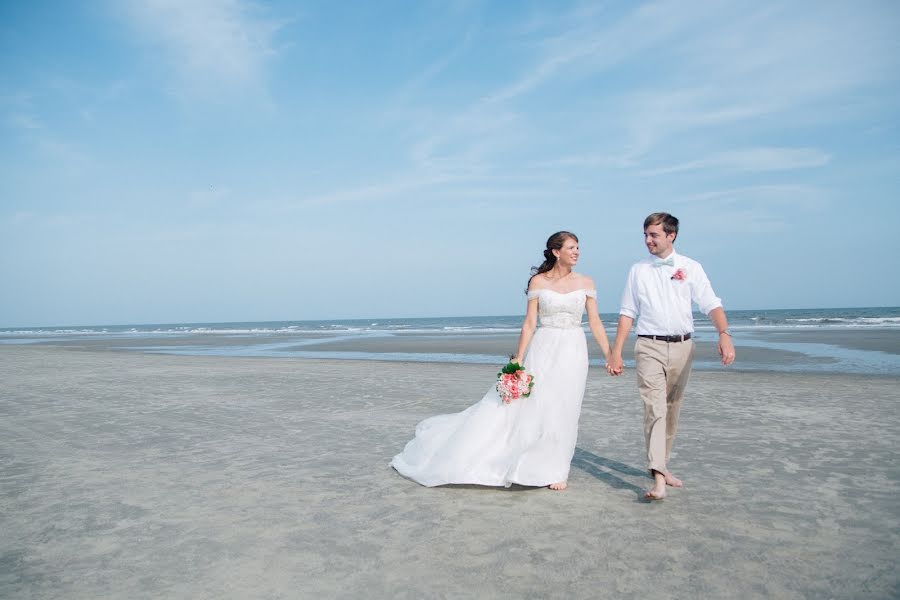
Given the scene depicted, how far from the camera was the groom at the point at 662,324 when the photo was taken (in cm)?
474

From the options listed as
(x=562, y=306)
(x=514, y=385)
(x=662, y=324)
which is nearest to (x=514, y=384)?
(x=514, y=385)

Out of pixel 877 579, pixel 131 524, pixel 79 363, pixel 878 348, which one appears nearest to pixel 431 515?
pixel 131 524

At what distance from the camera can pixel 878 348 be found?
1931 cm

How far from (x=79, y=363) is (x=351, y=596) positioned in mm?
19573

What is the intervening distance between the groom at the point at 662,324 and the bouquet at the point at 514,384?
76 cm

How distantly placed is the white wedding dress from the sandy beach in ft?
0.57

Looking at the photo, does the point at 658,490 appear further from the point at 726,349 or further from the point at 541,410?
the point at 726,349

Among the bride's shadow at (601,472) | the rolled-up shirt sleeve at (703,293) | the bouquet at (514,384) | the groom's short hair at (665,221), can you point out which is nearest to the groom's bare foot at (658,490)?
the bride's shadow at (601,472)

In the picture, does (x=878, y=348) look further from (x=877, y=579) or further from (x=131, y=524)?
(x=131, y=524)

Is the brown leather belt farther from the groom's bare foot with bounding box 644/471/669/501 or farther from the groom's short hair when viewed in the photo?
the groom's bare foot with bounding box 644/471/669/501

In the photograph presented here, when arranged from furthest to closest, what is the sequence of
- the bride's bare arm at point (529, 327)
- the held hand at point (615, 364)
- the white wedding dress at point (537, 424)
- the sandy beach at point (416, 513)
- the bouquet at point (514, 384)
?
the bride's bare arm at point (529, 327)
the bouquet at point (514, 384)
the white wedding dress at point (537, 424)
the held hand at point (615, 364)
the sandy beach at point (416, 513)

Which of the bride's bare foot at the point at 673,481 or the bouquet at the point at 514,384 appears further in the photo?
the bouquet at the point at 514,384

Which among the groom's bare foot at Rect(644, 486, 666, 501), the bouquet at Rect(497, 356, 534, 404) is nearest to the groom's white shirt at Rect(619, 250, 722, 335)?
the bouquet at Rect(497, 356, 534, 404)

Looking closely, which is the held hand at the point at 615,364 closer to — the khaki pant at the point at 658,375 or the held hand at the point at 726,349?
the khaki pant at the point at 658,375
